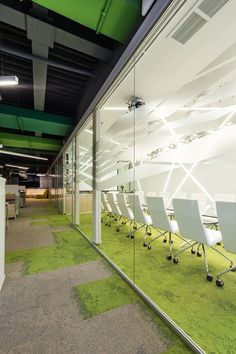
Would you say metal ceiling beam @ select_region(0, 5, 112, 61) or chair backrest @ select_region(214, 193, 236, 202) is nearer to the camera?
metal ceiling beam @ select_region(0, 5, 112, 61)

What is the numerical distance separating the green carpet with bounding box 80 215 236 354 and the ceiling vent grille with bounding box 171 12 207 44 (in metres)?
2.73

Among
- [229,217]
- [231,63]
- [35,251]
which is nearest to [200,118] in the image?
[231,63]

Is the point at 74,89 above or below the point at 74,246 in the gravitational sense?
above

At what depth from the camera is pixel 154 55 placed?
2346 mm

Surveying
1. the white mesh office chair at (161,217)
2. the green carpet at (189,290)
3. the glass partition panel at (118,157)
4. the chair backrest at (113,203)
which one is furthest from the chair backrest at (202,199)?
the chair backrest at (113,203)

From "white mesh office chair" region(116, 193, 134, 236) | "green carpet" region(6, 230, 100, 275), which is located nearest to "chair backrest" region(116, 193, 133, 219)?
"white mesh office chair" region(116, 193, 134, 236)

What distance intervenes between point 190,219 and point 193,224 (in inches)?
2.7

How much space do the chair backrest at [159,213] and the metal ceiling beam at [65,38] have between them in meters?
2.40

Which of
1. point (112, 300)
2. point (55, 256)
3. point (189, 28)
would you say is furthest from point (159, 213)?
point (189, 28)

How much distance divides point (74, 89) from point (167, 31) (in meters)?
3.10

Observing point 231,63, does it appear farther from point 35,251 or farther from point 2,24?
point 35,251

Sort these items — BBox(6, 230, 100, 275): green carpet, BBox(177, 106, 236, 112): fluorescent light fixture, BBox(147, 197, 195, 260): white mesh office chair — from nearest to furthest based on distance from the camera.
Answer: BBox(6, 230, 100, 275): green carpet < BBox(147, 197, 195, 260): white mesh office chair < BBox(177, 106, 236, 112): fluorescent light fixture

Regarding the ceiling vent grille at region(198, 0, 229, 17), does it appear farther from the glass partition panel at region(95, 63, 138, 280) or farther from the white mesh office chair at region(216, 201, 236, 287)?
the white mesh office chair at region(216, 201, 236, 287)

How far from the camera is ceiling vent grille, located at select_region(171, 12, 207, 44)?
5.78ft
